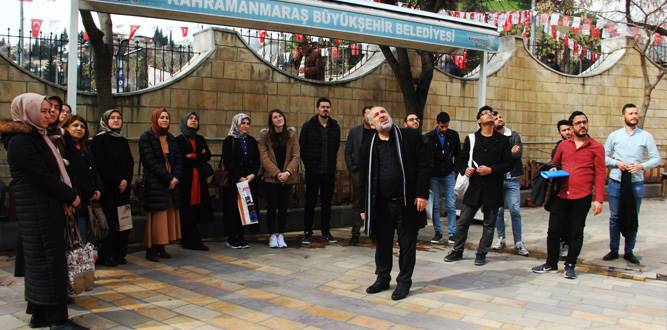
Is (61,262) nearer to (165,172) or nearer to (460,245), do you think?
(165,172)

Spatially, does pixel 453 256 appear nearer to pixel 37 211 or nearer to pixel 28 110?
pixel 37 211

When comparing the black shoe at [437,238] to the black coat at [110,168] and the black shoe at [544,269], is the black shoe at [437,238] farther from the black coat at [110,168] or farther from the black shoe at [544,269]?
the black coat at [110,168]

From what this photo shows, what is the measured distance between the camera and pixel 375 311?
513cm

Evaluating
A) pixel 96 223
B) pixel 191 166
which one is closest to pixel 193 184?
pixel 191 166

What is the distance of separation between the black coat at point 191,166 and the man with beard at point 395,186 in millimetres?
2638

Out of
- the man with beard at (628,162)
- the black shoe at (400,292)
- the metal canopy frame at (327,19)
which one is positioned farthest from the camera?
the man with beard at (628,162)

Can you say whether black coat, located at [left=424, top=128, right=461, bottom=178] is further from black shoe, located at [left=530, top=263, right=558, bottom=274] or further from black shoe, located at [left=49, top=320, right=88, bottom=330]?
black shoe, located at [left=49, top=320, right=88, bottom=330]

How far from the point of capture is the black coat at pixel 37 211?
14.0ft

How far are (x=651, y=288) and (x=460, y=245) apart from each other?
202cm

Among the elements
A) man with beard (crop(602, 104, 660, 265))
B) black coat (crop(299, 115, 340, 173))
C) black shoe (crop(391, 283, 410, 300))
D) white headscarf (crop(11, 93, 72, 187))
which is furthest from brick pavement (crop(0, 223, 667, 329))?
white headscarf (crop(11, 93, 72, 187))

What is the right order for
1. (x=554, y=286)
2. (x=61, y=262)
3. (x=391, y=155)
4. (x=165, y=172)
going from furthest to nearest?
(x=165, y=172)
(x=554, y=286)
(x=391, y=155)
(x=61, y=262)

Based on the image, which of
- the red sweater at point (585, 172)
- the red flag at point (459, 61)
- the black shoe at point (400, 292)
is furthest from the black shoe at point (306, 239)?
the red flag at point (459, 61)

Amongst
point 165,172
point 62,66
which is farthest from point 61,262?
point 62,66

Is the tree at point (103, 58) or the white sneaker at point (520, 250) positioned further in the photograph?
the tree at point (103, 58)
